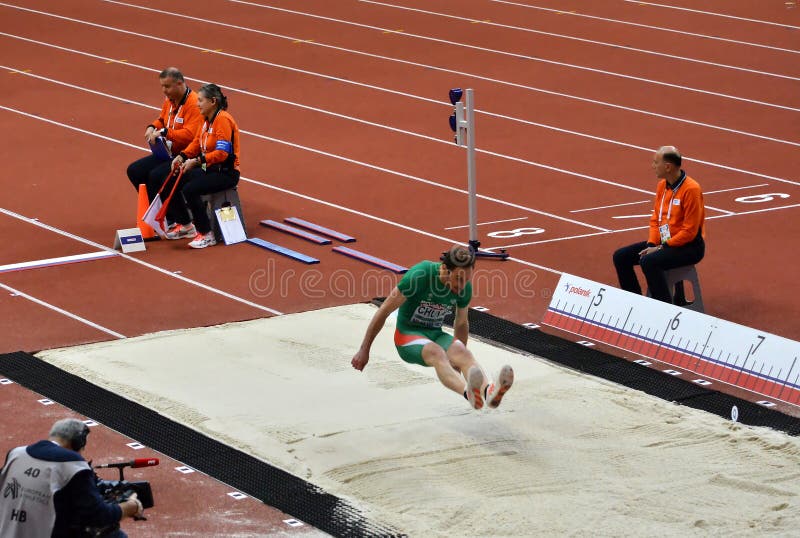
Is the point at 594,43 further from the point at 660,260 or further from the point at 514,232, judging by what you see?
the point at 660,260

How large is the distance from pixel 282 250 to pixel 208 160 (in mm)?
1061

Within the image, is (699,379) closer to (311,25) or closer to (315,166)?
(315,166)

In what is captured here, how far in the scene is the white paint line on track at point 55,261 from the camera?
12.5 meters

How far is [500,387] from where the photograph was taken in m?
8.19

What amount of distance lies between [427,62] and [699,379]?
11.5 metres

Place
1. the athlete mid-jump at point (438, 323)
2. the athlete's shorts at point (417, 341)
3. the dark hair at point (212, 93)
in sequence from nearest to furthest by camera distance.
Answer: the athlete mid-jump at point (438, 323), the athlete's shorts at point (417, 341), the dark hair at point (212, 93)

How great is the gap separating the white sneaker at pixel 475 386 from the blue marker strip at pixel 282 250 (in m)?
4.40

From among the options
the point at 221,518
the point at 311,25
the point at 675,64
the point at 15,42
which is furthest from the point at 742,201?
the point at 15,42

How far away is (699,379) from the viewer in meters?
9.91

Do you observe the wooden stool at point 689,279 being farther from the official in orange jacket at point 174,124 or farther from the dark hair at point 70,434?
the dark hair at point 70,434

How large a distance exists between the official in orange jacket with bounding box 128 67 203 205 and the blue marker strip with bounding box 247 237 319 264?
1045 millimetres

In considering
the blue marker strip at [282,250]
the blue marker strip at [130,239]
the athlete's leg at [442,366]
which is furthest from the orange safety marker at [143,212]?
A: the athlete's leg at [442,366]

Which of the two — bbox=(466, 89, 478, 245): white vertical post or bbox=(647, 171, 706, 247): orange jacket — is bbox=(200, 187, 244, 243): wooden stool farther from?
bbox=(647, 171, 706, 247): orange jacket

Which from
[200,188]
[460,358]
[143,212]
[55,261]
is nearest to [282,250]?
[200,188]
